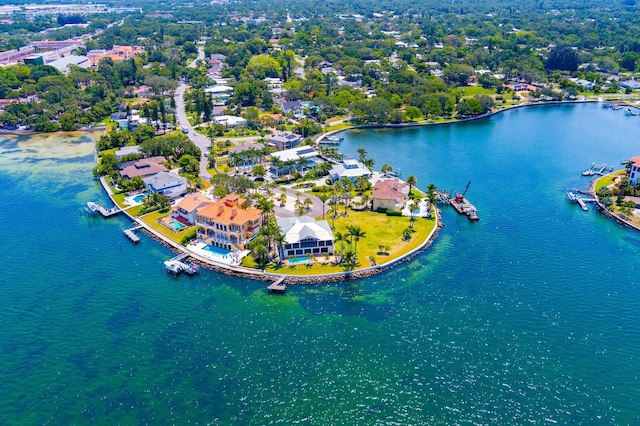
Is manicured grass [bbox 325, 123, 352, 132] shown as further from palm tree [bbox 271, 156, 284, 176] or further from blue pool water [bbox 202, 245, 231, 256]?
blue pool water [bbox 202, 245, 231, 256]

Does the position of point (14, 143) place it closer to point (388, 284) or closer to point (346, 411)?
point (388, 284)

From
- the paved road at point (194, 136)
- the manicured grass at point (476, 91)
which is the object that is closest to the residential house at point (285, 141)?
the paved road at point (194, 136)

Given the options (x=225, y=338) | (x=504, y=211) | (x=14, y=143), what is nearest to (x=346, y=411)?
(x=225, y=338)

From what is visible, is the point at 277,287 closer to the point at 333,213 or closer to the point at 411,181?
the point at 333,213

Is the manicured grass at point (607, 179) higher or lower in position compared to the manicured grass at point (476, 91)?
lower

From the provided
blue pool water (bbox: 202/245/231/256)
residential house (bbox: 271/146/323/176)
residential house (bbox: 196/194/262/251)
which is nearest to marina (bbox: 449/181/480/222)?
residential house (bbox: 271/146/323/176)

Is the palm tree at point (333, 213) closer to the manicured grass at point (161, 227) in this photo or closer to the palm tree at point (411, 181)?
the palm tree at point (411, 181)
